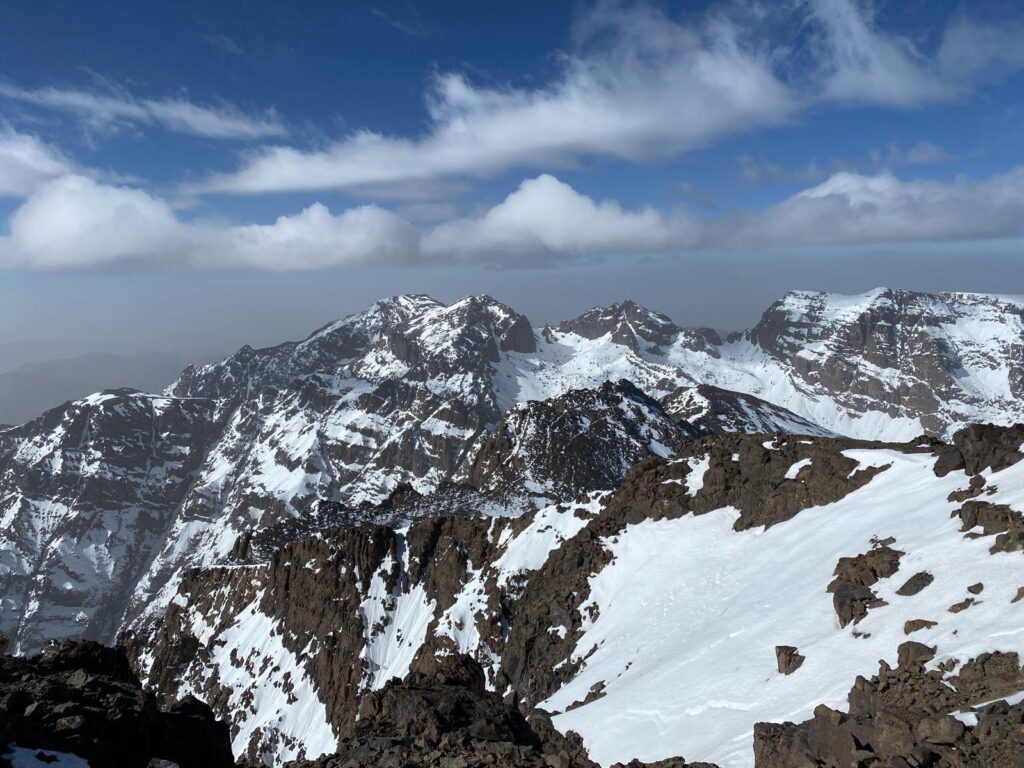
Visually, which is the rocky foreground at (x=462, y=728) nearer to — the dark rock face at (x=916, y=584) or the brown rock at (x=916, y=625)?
the brown rock at (x=916, y=625)

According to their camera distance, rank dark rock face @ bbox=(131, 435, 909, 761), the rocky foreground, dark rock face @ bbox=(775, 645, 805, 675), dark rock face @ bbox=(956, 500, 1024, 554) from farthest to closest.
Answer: dark rock face @ bbox=(131, 435, 909, 761)
dark rock face @ bbox=(956, 500, 1024, 554)
dark rock face @ bbox=(775, 645, 805, 675)
the rocky foreground

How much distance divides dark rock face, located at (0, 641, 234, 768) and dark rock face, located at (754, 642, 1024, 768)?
69.2 feet

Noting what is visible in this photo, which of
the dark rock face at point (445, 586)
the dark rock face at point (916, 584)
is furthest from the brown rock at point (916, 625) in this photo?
the dark rock face at point (445, 586)

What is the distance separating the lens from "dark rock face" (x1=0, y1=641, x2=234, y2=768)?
66.9 feet

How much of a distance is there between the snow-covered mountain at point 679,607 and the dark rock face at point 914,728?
0.11 metres

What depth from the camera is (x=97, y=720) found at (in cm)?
2220

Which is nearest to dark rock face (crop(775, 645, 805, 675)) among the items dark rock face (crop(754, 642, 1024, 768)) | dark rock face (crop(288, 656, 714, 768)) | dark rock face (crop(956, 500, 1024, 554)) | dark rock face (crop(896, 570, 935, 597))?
dark rock face (crop(896, 570, 935, 597))

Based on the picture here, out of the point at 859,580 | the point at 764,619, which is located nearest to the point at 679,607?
the point at 764,619

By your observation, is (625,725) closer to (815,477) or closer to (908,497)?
(908,497)

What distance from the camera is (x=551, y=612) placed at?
75000 millimetres

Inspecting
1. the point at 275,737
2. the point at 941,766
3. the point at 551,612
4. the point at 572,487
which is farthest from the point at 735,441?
the point at 572,487

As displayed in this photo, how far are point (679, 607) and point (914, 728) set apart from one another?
1522 inches

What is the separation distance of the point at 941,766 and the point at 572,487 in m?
159

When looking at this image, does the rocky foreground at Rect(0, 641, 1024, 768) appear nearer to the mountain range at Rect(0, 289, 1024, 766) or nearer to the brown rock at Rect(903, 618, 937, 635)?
the mountain range at Rect(0, 289, 1024, 766)
